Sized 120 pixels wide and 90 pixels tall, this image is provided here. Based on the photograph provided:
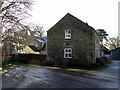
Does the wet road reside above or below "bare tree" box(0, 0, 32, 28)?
below

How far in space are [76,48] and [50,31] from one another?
6255 millimetres

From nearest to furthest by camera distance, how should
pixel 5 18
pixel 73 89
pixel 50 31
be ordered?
1. pixel 73 89
2. pixel 5 18
3. pixel 50 31

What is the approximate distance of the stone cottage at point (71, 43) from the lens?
1762 centimetres

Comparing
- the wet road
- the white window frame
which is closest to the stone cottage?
the white window frame

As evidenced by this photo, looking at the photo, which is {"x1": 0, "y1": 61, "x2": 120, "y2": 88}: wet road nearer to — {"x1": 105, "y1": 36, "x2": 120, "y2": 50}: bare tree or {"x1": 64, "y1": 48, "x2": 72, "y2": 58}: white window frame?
{"x1": 64, "y1": 48, "x2": 72, "y2": 58}: white window frame

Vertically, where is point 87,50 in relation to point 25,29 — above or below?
below

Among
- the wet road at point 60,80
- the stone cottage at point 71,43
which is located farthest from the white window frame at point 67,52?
the wet road at point 60,80

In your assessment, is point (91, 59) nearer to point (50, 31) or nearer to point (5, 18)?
point (50, 31)

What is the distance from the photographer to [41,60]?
69.4 feet

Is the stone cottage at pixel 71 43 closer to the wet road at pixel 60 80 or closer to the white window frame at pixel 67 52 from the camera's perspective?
the white window frame at pixel 67 52

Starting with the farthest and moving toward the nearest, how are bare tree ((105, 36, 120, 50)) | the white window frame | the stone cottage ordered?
bare tree ((105, 36, 120, 50)) < the white window frame < the stone cottage

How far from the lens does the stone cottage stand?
17625 mm

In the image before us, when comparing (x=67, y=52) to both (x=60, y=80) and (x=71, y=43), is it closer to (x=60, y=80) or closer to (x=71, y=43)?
(x=71, y=43)

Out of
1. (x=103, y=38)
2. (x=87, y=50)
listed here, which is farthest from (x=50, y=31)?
(x=103, y=38)
